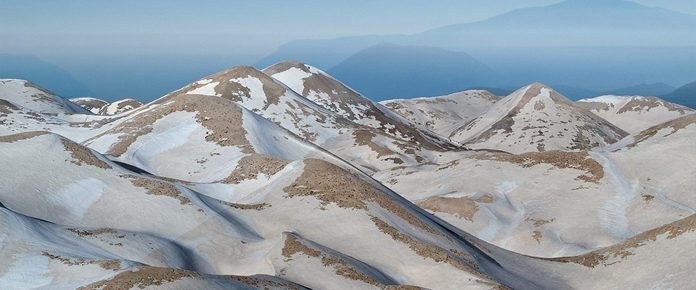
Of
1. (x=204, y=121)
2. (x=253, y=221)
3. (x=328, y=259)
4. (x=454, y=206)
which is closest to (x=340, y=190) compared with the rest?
(x=253, y=221)

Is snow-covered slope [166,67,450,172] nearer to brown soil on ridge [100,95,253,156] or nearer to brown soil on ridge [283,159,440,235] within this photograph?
brown soil on ridge [100,95,253,156]

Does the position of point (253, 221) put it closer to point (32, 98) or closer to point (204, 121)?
point (204, 121)

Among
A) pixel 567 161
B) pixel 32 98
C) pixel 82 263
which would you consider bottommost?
pixel 32 98

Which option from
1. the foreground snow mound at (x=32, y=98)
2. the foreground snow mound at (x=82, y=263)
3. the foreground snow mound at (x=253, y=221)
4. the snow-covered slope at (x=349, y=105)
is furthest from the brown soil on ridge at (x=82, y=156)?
the snow-covered slope at (x=349, y=105)

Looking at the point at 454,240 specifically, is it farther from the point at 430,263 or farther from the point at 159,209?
the point at 159,209

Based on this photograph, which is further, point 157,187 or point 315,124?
point 315,124

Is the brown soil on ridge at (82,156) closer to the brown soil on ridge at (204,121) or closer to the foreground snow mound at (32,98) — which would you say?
the brown soil on ridge at (204,121)

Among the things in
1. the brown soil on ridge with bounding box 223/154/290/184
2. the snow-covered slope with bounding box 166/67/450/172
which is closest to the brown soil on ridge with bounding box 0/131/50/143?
the brown soil on ridge with bounding box 223/154/290/184
